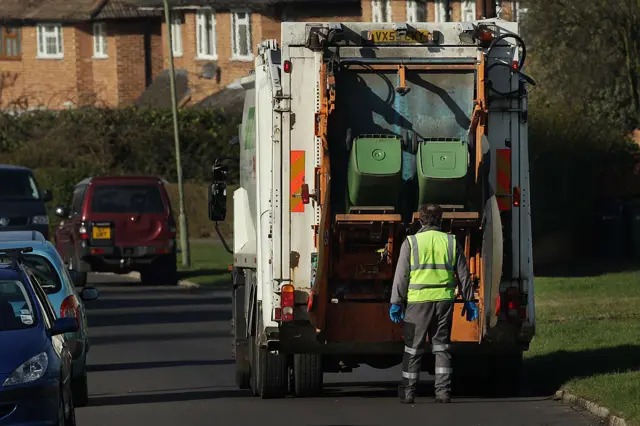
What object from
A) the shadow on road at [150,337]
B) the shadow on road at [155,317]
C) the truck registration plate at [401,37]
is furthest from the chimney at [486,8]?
the truck registration plate at [401,37]

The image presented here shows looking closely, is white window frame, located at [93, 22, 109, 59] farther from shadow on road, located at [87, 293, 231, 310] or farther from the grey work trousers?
the grey work trousers

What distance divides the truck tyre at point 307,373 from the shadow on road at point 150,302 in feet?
38.6

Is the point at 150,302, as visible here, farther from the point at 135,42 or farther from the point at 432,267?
the point at 135,42

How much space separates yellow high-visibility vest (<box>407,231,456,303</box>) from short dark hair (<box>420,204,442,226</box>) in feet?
0.31

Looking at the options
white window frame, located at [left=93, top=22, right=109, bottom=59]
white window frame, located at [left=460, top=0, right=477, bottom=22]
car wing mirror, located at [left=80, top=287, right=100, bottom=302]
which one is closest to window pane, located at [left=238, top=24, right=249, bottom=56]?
white window frame, located at [left=93, top=22, right=109, bottom=59]

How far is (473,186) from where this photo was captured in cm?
1259

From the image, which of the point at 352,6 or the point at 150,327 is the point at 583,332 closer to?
the point at 150,327

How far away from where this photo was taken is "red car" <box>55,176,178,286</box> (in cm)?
2867

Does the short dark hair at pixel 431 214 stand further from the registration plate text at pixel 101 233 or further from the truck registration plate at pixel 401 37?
the registration plate text at pixel 101 233

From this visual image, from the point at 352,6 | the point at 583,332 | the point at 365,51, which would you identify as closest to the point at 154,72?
the point at 352,6

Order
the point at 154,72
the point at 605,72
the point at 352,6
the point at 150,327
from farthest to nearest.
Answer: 1. the point at 154,72
2. the point at 352,6
3. the point at 605,72
4. the point at 150,327

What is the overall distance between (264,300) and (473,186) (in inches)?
76.6

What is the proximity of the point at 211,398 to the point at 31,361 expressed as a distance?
432 centimetres

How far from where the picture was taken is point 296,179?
12547 mm
